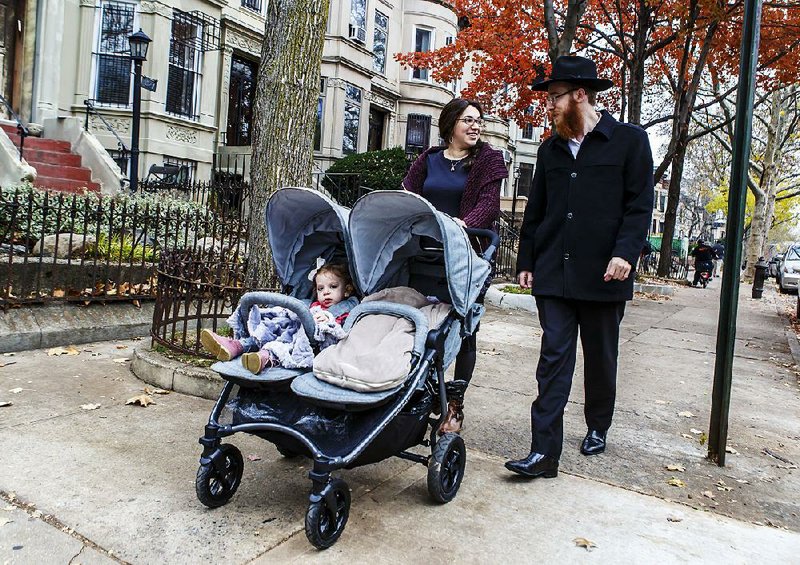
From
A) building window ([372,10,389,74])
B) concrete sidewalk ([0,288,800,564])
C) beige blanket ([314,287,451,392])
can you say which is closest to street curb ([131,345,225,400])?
concrete sidewalk ([0,288,800,564])

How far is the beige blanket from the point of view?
112 inches

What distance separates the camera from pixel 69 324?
642 centimetres

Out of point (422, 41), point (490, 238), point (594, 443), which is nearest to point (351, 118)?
point (422, 41)

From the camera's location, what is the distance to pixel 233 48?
1888cm

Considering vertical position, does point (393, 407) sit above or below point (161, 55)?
below

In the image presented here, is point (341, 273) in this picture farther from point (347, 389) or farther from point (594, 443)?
point (594, 443)

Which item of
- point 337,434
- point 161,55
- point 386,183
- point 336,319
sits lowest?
point 337,434

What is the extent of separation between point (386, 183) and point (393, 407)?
45.2 ft

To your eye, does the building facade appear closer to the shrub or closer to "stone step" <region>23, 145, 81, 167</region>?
"stone step" <region>23, 145, 81, 167</region>

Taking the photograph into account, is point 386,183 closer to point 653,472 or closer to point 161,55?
point 161,55

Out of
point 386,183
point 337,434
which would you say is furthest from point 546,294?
point 386,183

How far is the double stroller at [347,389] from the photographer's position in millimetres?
2830

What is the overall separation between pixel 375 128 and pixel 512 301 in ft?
58.9

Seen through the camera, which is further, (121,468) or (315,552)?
(121,468)
